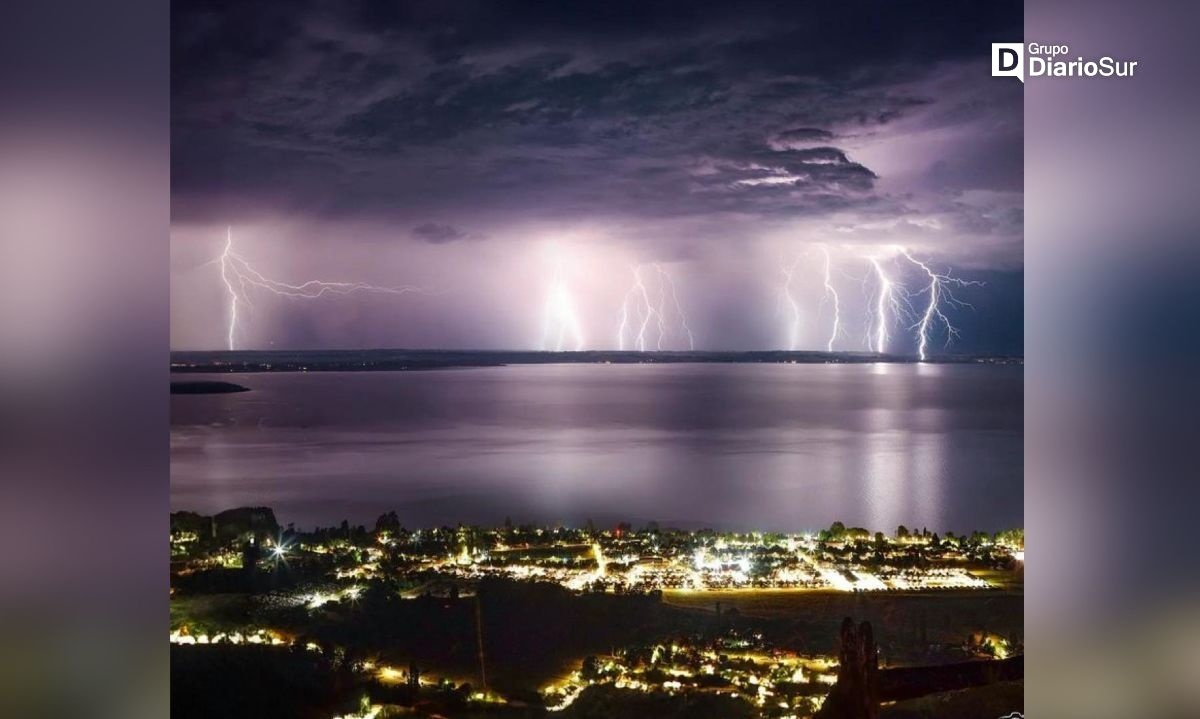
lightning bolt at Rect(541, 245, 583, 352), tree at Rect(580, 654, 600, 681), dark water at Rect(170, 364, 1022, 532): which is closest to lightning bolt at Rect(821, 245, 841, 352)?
dark water at Rect(170, 364, 1022, 532)

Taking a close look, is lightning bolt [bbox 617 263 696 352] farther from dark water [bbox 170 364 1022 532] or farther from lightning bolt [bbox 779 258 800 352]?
lightning bolt [bbox 779 258 800 352]

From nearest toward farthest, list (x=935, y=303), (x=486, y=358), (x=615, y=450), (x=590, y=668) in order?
1. (x=590, y=668)
2. (x=615, y=450)
3. (x=935, y=303)
4. (x=486, y=358)

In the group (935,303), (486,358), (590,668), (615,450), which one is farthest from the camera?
(486,358)

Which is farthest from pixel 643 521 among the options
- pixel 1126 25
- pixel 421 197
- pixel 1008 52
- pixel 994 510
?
pixel 1126 25

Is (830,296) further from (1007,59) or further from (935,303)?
(1007,59)

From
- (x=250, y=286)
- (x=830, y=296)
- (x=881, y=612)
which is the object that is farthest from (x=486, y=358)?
(x=881, y=612)

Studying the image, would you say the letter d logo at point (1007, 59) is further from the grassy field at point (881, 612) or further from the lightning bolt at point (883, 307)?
the grassy field at point (881, 612)

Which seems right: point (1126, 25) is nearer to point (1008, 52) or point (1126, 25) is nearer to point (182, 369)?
point (1008, 52)
